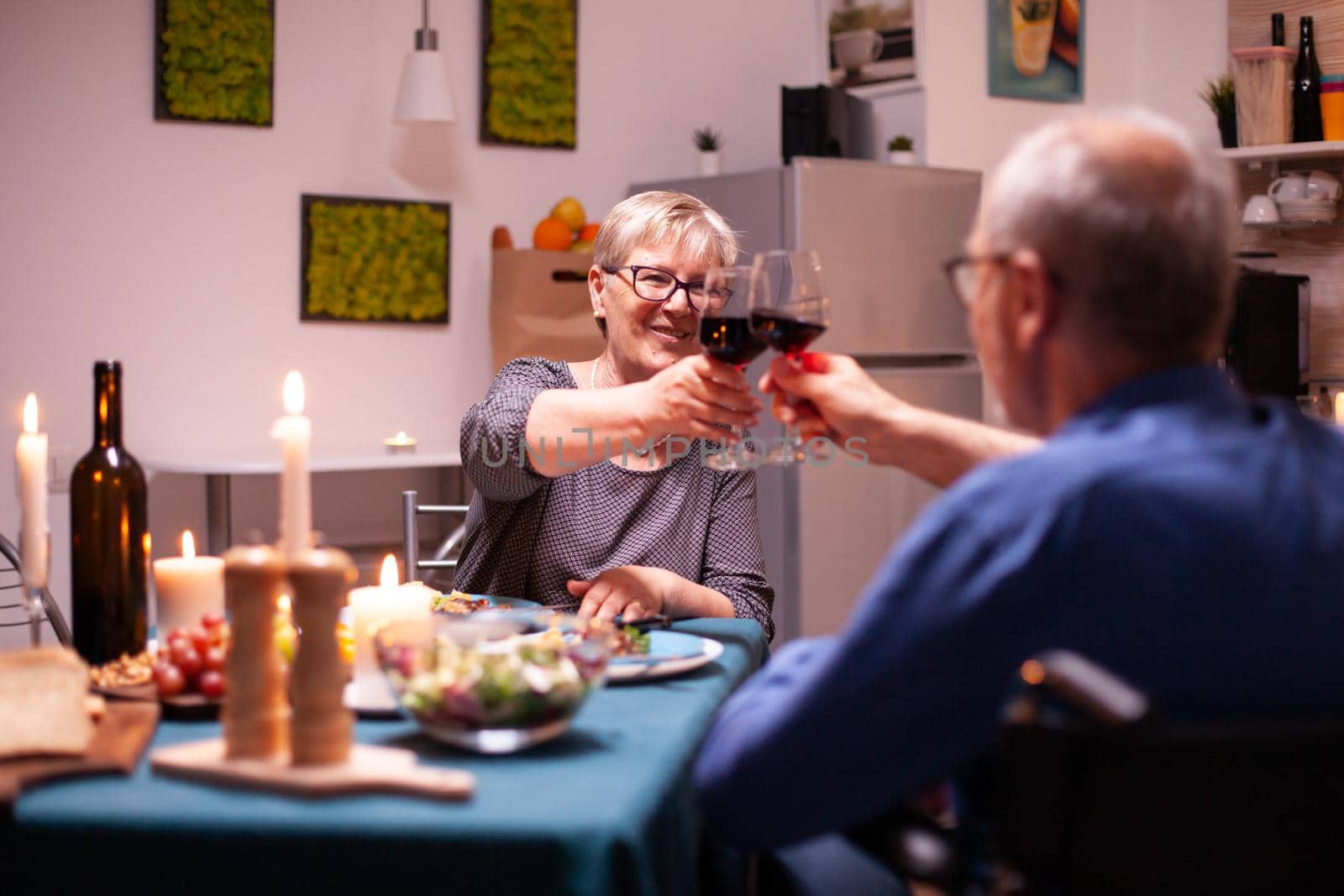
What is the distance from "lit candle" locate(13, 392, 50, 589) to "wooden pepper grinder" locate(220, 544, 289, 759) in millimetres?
434

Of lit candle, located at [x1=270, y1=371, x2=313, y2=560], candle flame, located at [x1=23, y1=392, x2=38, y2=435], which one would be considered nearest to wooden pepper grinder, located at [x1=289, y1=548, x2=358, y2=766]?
lit candle, located at [x1=270, y1=371, x2=313, y2=560]

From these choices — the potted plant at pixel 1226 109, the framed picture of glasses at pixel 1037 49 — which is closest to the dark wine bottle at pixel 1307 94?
the potted plant at pixel 1226 109

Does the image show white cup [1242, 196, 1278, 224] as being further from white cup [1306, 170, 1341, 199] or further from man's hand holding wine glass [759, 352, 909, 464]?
man's hand holding wine glass [759, 352, 909, 464]

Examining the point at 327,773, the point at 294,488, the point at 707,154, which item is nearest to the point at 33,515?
the point at 294,488

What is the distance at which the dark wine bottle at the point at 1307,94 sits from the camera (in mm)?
4031

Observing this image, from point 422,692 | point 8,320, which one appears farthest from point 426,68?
point 422,692

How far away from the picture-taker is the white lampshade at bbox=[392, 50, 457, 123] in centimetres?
421

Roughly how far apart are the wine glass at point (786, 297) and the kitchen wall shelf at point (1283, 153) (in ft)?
9.69

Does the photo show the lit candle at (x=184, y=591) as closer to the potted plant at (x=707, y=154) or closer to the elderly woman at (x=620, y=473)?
the elderly woman at (x=620, y=473)

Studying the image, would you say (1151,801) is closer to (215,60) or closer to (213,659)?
(213,659)

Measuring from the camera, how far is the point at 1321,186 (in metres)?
4.00

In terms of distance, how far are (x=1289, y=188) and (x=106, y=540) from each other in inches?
146

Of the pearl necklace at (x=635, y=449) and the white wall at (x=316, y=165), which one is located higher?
the white wall at (x=316, y=165)

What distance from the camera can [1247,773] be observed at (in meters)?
0.84
